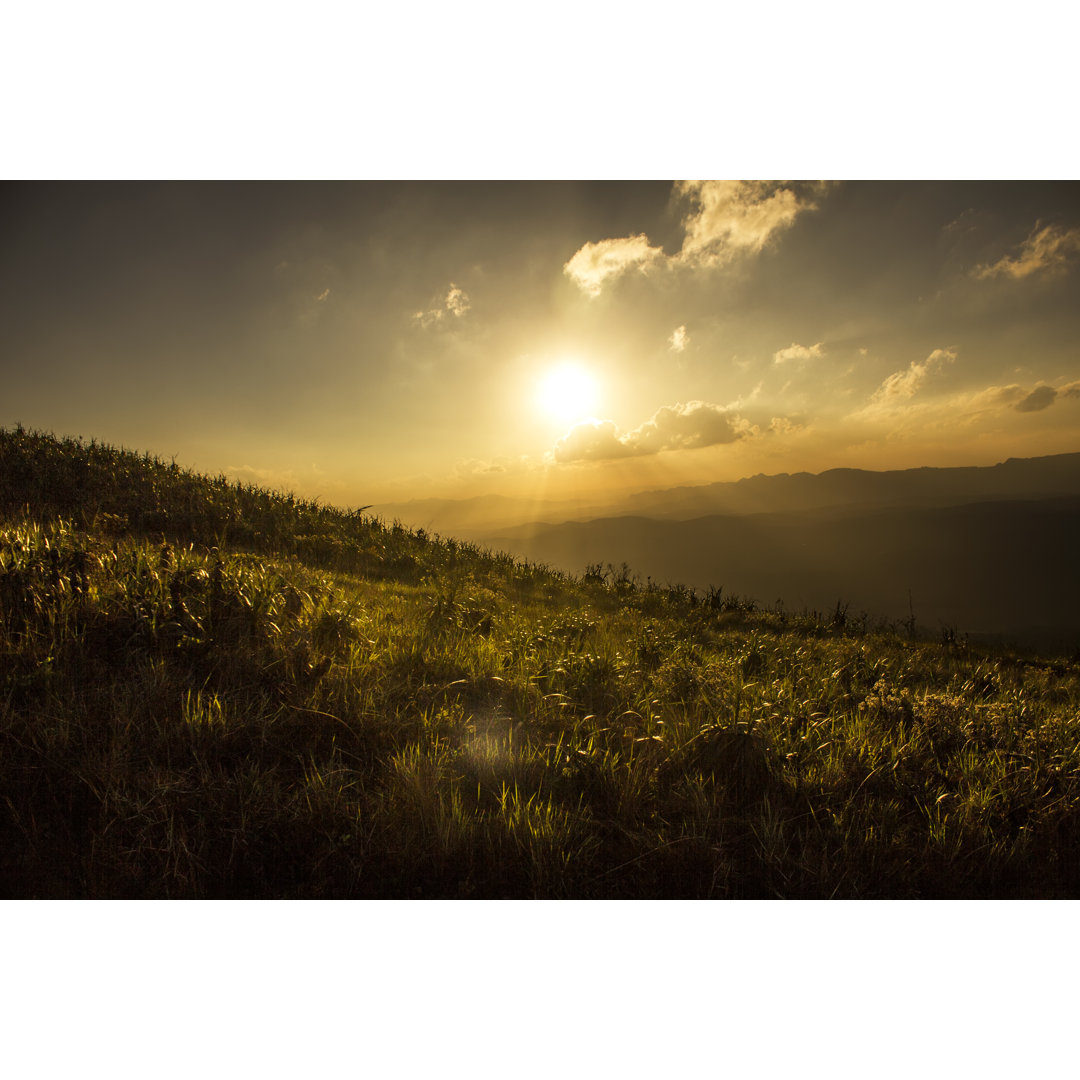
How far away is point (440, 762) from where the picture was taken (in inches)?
97.2

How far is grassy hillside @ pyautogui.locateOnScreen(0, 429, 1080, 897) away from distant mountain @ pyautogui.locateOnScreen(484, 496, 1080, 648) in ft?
138

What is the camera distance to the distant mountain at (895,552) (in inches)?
2724

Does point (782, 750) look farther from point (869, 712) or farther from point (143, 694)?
point (143, 694)

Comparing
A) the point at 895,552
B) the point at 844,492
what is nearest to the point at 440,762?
the point at 895,552

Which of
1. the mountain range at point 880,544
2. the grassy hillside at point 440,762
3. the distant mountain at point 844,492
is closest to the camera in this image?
the grassy hillside at point 440,762

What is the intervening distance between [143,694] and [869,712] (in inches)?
183

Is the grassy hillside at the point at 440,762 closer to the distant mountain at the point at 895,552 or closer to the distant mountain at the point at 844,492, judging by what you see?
the distant mountain at the point at 895,552

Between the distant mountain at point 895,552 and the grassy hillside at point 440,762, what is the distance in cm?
4192

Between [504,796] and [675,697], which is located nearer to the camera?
[504,796]

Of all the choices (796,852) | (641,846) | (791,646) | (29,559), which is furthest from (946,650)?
(29,559)

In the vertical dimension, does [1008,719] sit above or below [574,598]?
below

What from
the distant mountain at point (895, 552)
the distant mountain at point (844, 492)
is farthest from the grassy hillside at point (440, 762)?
the distant mountain at point (844, 492)

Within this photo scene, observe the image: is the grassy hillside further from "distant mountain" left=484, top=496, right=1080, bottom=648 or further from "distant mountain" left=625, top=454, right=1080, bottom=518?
"distant mountain" left=625, top=454, right=1080, bottom=518

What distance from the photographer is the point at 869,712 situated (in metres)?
3.47
